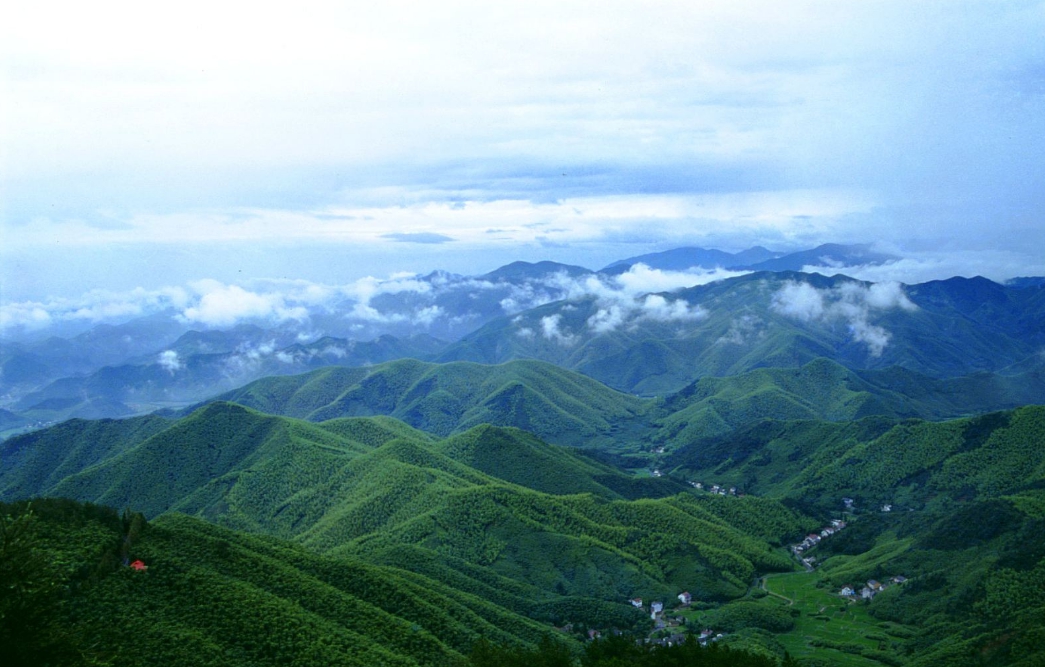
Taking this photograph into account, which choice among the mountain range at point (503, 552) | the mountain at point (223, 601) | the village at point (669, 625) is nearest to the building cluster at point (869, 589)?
the mountain range at point (503, 552)

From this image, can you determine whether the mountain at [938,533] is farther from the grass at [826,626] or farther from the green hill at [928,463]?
the grass at [826,626]

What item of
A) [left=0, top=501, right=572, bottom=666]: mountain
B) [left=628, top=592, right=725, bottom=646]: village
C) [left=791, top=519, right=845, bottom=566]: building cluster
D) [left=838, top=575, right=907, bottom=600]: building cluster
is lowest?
[left=791, top=519, right=845, bottom=566]: building cluster

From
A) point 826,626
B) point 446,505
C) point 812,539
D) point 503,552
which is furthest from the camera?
point 812,539

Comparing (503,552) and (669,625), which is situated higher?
(503,552)

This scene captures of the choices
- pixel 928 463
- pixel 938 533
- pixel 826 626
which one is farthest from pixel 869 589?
pixel 928 463

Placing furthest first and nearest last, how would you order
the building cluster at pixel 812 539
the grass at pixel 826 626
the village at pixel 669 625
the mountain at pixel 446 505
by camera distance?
the building cluster at pixel 812 539, the mountain at pixel 446 505, the village at pixel 669 625, the grass at pixel 826 626

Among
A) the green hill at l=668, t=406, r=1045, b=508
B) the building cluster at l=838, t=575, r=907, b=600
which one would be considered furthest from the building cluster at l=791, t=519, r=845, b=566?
the building cluster at l=838, t=575, r=907, b=600

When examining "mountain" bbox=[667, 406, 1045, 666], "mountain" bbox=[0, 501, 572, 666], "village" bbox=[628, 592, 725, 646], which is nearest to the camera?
"mountain" bbox=[0, 501, 572, 666]

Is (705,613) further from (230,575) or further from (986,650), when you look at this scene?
(230,575)

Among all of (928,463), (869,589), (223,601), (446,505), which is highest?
(223,601)

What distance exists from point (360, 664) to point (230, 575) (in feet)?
53.9

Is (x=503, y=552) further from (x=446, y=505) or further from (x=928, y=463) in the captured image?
(x=928, y=463)

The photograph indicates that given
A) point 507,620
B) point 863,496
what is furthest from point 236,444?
point 863,496

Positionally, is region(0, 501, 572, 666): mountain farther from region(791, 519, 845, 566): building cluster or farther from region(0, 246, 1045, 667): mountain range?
region(791, 519, 845, 566): building cluster
